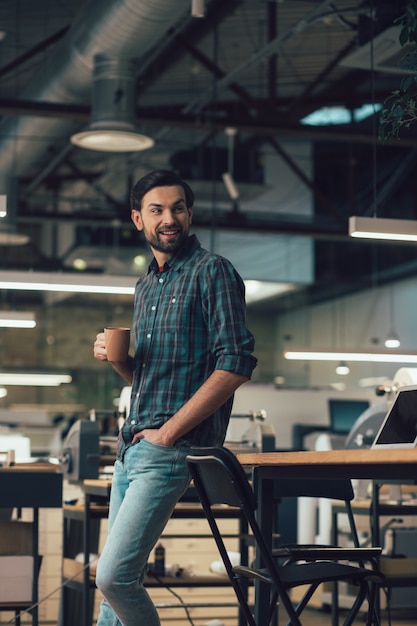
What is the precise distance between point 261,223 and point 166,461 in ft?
33.4

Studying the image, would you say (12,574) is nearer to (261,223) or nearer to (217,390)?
(217,390)

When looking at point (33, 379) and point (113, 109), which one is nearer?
point (113, 109)

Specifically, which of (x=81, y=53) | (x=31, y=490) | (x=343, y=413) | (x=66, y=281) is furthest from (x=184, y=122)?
(x=31, y=490)

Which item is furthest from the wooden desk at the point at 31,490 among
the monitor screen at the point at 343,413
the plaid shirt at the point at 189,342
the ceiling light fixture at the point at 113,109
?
the monitor screen at the point at 343,413

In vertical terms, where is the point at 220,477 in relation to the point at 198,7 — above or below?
below

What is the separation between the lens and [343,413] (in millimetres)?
11391

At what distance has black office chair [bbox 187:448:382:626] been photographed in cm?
250

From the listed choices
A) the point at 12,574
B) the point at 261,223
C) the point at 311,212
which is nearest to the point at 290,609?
the point at 12,574

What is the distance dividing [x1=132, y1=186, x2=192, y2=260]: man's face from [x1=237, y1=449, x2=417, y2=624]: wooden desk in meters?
0.59

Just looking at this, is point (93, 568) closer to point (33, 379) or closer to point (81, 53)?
point (81, 53)

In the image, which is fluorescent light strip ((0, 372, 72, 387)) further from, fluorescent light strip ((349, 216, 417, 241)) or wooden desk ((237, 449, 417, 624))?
wooden desk ((237, 449, 417, 624))

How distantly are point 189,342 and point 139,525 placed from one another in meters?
0.49

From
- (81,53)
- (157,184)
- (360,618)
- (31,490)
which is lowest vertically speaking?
(360,618)

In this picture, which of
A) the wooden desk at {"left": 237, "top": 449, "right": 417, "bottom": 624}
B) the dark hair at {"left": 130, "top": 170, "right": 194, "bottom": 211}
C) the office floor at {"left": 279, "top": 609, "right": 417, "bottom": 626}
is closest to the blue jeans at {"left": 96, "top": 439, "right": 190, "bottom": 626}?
the wooden desk at {"left": 237, "top": 449, "right": 417, "bottom": 624}
